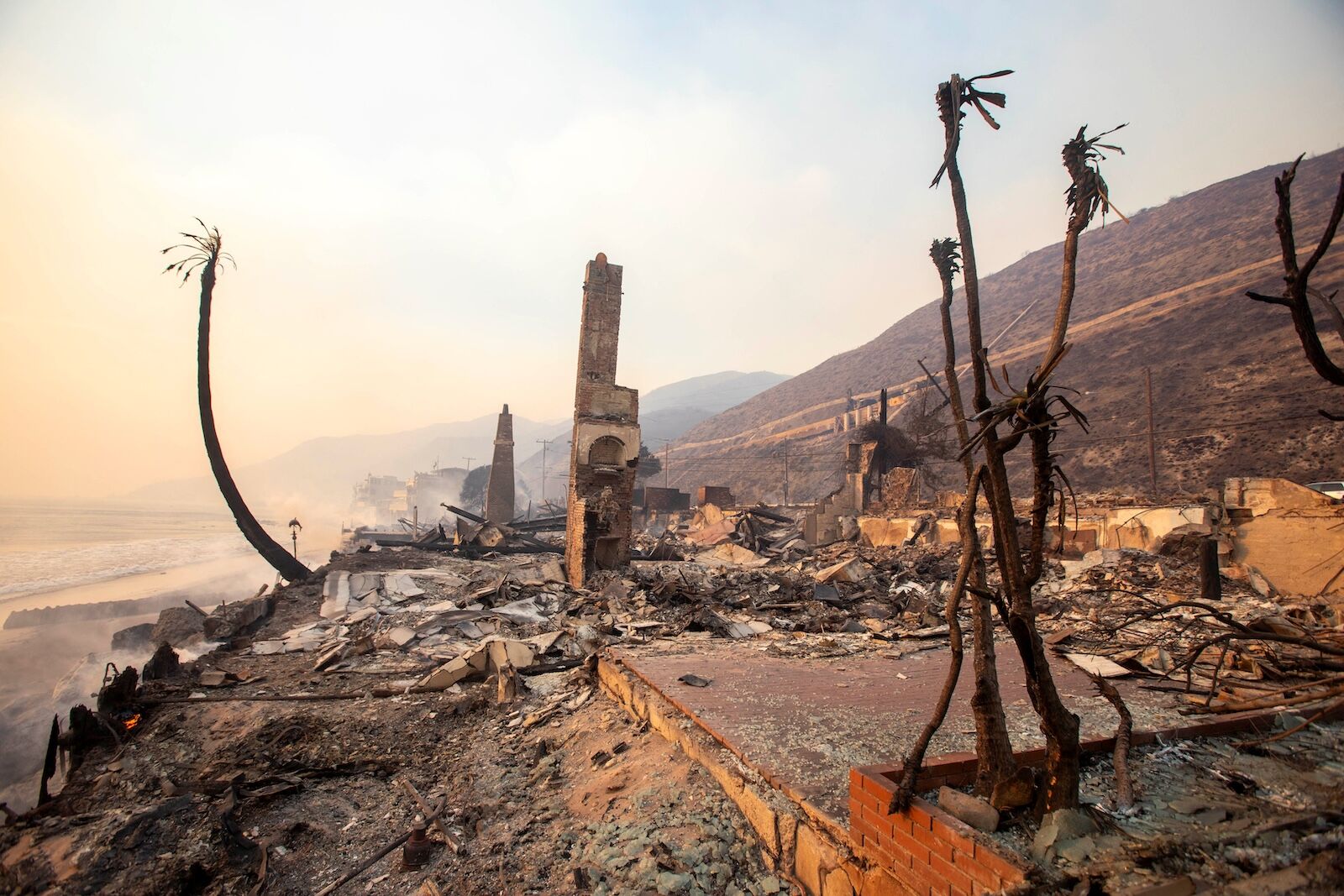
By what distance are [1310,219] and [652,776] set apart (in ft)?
233

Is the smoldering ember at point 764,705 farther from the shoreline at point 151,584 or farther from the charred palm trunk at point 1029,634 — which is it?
the shoreline at point 151,584

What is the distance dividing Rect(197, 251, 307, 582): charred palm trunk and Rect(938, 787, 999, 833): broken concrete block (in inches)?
589

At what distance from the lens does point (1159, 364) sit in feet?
132

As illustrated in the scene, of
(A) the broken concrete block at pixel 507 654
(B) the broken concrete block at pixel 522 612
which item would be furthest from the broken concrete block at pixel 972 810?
(B) the broken concrete block at pixel 522 612

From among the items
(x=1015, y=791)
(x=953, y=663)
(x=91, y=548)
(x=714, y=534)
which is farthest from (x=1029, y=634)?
(x=91, y=548)

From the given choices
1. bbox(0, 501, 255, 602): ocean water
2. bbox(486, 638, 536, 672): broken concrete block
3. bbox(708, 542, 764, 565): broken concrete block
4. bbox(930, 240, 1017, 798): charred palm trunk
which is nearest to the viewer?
bbox(930, 240, 1017, 798): charred palm trunk

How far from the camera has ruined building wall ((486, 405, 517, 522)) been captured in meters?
25.2

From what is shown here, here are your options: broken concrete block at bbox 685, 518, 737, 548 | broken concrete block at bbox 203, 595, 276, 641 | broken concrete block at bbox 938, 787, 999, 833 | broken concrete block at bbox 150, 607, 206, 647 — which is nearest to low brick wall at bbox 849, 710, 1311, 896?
broken concrete block at bbox 938, 787, 999, 833

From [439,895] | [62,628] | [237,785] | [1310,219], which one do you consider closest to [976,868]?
[439,895]

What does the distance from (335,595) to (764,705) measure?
9448 millimetres

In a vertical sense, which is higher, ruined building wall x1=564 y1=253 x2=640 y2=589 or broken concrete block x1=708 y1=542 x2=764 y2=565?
ruined building wall x1=564 y1=253 x2=640 y2=589

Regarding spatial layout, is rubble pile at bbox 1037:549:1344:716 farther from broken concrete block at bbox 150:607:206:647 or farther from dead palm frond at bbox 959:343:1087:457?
broken concrete block at bbox 150:607:206:647

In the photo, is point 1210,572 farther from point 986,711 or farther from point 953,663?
point 953,663

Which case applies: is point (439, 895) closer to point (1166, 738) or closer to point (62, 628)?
point (1166, 738)
